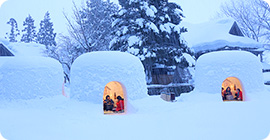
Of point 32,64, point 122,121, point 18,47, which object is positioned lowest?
point 122,121

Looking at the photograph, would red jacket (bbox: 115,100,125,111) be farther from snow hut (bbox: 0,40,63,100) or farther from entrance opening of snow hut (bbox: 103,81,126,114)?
snow hut (bbox: 0,40,63,100)

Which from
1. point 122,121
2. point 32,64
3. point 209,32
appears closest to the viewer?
point 122,121

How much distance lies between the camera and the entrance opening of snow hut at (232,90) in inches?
405

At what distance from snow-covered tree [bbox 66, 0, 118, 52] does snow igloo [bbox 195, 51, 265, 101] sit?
10.4m

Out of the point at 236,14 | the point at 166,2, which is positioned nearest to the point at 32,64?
the point at 166,2

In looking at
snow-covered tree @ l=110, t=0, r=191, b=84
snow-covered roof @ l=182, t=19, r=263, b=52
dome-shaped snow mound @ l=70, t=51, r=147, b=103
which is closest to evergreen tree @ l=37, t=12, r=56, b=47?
snow-covered tree @ l=110, t=0, r=191, b=84

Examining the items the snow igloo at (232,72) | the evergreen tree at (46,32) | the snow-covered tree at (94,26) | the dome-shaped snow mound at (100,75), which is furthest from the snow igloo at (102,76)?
the evergreen tree at (46,32)

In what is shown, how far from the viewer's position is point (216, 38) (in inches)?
714

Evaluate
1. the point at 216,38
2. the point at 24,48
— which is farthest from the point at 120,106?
the point at 24,48

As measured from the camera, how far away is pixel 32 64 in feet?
26.8

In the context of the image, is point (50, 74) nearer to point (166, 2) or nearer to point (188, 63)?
point (188, 63)

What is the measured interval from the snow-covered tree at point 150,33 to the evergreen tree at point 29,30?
26911 mm

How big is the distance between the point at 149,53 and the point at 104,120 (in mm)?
8281

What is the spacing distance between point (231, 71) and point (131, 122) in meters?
5.74
